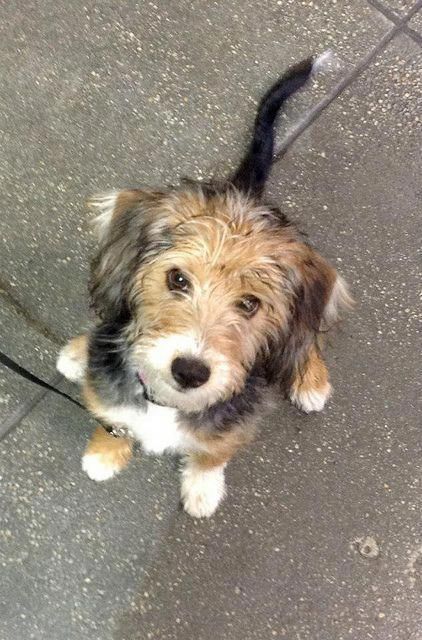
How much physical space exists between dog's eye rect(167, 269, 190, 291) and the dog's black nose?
8.0 inches

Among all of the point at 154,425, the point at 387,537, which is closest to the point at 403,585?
the point at 387,537

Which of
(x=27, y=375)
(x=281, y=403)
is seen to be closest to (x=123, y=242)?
(x=27, y=375)

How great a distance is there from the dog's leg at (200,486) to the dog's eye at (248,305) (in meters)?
0.79

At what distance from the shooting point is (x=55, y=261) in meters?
2.85

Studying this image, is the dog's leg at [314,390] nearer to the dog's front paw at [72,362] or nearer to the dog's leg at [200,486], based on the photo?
the dog's leg at [200,486]

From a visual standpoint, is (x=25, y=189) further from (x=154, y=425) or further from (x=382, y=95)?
(x=382, y=95)

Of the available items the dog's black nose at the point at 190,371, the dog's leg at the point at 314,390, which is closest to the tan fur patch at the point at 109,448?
the dog's leg at the point at 314,390

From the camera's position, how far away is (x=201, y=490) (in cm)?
257

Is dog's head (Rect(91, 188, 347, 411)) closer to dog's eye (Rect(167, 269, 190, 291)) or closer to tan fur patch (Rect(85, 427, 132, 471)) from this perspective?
dog's eye (Rect(167, 269, 190, 291))

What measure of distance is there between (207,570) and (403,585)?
74 cm

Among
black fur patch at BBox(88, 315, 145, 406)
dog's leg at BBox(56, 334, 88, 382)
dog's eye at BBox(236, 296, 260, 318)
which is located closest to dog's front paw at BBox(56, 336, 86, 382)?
dog's leg at BBox(56, 334, 88, 382)

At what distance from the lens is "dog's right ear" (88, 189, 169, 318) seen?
1.95m

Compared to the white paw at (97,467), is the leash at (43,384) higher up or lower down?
higher up

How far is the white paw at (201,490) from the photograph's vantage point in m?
2.56
